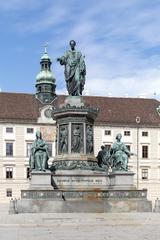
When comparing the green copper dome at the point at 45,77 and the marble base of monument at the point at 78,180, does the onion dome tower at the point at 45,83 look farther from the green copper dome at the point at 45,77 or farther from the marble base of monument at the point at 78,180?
the marble base of monument at the point at 78,180

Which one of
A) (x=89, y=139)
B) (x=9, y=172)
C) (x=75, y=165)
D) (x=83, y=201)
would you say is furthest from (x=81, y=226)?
(x=9, y=172)

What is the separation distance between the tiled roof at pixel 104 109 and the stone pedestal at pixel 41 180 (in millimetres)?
48625

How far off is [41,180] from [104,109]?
52835mm

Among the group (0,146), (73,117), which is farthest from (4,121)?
(73,117)

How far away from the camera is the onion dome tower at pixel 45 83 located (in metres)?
79.1

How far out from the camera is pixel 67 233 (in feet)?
64.1

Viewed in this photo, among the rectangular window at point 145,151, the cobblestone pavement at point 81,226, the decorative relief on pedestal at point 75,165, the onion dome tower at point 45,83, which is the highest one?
the onion dome tower at point 45,83

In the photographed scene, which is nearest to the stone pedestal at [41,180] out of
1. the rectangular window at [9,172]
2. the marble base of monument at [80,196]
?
the marble base of monument at [80,196]

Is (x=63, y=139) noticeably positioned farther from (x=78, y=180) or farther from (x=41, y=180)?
(x=41, y=180)

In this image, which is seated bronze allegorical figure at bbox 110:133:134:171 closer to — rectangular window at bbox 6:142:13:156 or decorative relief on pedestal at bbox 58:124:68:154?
decorative relief on pedestal at bbox 58:124:68:154

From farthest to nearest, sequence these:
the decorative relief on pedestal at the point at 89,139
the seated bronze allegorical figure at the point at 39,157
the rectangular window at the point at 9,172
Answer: the rectangular window at the point at 9,172, the decorative relief on pedestal at the point at 89,139, the seated bronze allegorical figure at the point at 39,157

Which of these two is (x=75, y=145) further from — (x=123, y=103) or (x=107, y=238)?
(x=123, y=103)

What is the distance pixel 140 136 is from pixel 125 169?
50479 mm

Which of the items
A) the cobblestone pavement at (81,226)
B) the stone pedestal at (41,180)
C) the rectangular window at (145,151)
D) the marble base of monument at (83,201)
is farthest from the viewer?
the rectangular window at (145,151)
